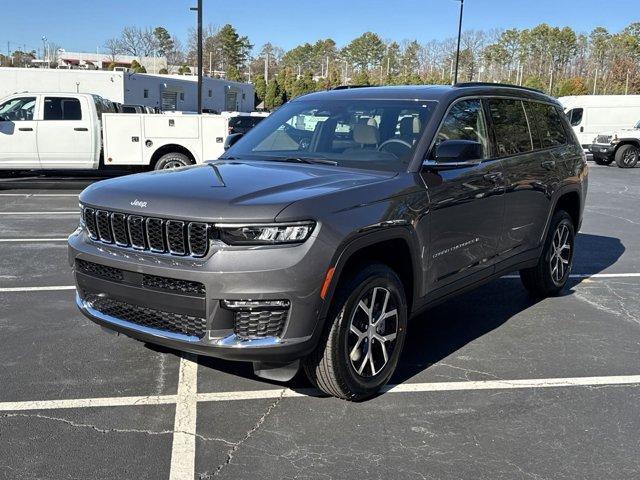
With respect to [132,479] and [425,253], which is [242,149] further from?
[132,479]

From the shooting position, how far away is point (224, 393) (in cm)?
403

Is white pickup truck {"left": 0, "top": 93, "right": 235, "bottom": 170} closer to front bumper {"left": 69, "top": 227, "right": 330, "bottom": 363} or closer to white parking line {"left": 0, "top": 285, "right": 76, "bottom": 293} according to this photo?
white parking line {"left": 0, "top": 285, "right": 76, "bottom": 293}

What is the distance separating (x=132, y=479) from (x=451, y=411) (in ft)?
6.15

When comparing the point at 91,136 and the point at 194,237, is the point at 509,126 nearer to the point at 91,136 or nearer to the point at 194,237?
the point at 194,237

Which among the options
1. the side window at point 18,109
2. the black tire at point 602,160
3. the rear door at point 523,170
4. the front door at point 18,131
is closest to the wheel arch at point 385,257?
the rear door at point 523,170

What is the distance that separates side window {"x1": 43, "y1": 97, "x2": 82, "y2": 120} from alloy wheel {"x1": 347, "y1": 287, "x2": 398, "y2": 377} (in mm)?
11790

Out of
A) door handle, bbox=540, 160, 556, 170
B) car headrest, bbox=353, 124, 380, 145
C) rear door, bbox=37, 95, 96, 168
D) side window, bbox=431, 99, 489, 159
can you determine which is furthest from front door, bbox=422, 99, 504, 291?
rear door, bbox=37, 95, 96, 168

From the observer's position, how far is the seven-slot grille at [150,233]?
337 centimetres

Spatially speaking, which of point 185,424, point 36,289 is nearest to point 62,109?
point 36,289

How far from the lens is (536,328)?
540 cm

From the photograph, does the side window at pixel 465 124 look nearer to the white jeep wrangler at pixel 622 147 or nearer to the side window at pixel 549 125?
the side window at pixel 549 125

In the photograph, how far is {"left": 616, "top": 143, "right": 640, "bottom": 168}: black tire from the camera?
23.4m

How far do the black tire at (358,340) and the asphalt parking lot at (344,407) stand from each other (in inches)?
6.2

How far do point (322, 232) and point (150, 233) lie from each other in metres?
0.96
